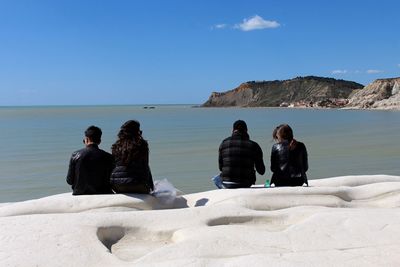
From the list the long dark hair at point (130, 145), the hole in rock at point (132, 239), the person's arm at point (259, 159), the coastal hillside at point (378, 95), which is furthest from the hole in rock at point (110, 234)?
the coastal hillside at point (378, 95)

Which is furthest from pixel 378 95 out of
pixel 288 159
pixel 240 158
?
pixel 240 158

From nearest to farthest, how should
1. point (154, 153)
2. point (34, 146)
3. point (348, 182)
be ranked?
1. point (348, 182)
2. point (154, 153)
3. point (34, 146)

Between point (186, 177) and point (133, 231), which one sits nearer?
point (133, 231)

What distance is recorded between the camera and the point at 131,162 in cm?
660

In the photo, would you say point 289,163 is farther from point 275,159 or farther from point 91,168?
point 91,168

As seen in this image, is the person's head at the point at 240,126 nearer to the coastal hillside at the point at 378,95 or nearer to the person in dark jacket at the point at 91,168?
the person in dark jacket at the point at 91,168

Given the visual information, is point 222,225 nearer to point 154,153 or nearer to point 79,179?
point 79,179

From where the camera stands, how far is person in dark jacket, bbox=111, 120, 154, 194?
6523 mm

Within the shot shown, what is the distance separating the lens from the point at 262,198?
21.0 feet

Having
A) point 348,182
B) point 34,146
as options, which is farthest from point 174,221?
point 34,146

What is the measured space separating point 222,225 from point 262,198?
4.43 feet

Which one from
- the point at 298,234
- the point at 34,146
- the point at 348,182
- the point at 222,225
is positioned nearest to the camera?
the point at 298,234

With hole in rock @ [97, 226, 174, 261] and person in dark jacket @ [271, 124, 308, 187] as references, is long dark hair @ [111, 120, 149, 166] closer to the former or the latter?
hole in rock @ [97, 226, 174, 261]

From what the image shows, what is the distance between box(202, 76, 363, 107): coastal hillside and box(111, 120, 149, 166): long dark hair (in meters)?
139
